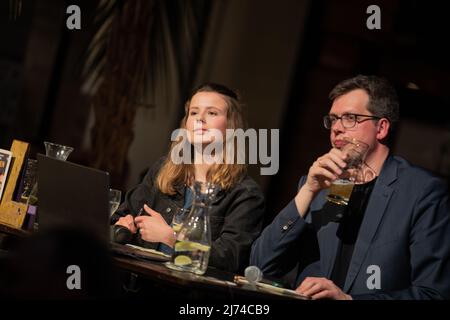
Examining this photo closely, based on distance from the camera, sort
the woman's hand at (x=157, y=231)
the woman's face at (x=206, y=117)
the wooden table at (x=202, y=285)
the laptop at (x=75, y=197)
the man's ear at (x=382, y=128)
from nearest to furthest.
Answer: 1. the wooden table at (x=202, y=285)
2. the laptop at (x=75, y=197)
3. the woman's hand at (x=157, y=231)
4. the man's ear at (x=382, y=128)
5. the woman's face at (x=206, y=117)

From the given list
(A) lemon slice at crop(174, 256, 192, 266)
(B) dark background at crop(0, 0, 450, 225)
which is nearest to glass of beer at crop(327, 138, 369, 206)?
(A) lemon slice at crop(174, 256, 192, 266)

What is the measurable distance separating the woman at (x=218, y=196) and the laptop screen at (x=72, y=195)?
335 millimetres

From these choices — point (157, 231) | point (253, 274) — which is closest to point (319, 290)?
point (253, 274)

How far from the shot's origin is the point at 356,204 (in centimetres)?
280

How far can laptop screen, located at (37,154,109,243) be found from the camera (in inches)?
89.4

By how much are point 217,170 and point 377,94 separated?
0.68 meters

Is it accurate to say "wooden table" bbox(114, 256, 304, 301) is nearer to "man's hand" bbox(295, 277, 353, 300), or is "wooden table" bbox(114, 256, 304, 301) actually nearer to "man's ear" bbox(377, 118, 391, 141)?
"man's hand" bbox(295, 277, 353, 300)

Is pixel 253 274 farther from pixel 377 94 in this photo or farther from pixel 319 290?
pixel 377 94

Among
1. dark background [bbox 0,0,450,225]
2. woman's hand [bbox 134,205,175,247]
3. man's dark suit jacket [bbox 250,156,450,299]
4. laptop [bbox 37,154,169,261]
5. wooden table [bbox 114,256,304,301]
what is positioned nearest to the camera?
wooden table [bbox 114,256,304,301]

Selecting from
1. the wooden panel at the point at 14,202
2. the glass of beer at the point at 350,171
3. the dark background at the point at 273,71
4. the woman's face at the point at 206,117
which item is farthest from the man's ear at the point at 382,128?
the dark background at the point at 273,71

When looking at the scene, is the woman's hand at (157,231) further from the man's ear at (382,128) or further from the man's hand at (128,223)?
the man's ear at (382,128)

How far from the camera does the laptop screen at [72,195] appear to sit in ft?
7.45

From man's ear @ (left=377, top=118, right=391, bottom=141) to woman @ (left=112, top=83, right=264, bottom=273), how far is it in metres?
0.50
